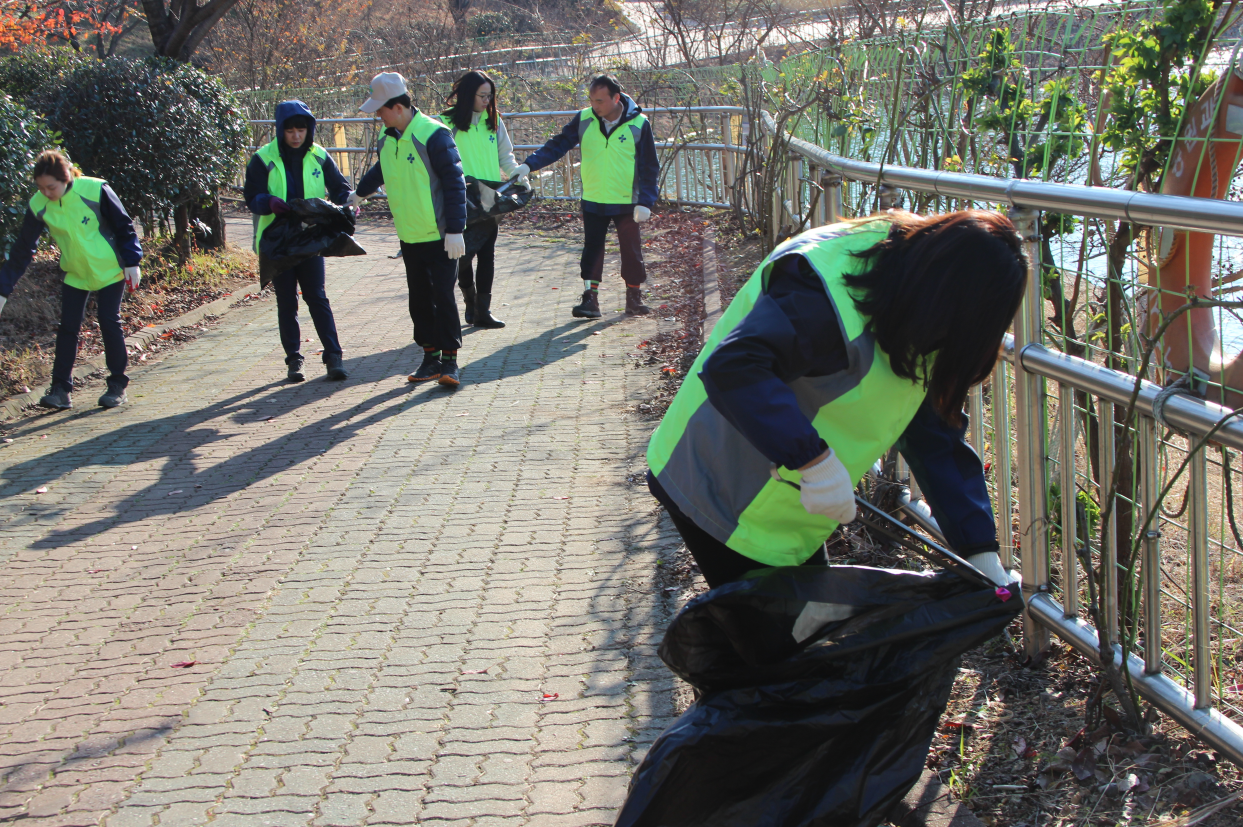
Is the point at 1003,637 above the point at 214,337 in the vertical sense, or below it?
below

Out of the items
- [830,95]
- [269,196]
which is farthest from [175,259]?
[830,95]

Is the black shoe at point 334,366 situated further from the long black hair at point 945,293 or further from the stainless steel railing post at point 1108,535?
the long black hair at point 945,293

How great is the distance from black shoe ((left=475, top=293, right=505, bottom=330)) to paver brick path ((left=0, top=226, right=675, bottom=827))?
4.42 ft

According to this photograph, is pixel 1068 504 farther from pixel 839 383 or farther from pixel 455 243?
pixel 455 243

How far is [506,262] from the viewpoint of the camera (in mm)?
12195

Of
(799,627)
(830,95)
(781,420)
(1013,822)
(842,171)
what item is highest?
(830,95)

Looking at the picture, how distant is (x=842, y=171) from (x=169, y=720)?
3.25 meters

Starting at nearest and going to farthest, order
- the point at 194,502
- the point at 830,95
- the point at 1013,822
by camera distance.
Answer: the point at 1013,822
the point at 194,502
the point at 830,95

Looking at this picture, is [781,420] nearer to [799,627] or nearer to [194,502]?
[799,627]

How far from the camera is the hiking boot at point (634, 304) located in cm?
930

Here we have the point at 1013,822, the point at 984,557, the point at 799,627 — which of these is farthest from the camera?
the point at 1013,822

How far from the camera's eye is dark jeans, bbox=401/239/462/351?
23.8ft

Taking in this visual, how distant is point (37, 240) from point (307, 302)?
179 centimetres

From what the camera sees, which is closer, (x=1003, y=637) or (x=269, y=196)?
(x=1003, y=637)
